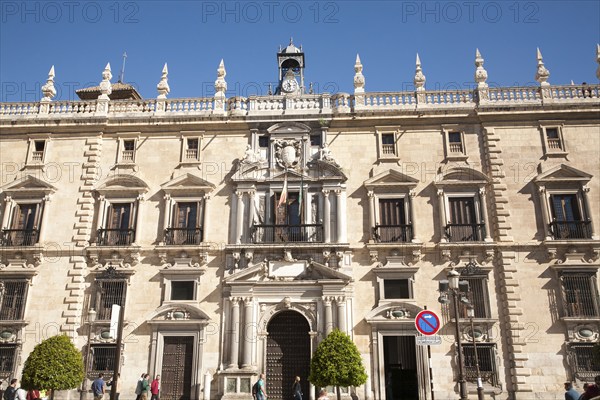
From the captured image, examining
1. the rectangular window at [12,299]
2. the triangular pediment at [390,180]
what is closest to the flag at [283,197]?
the triangular pediment at [390,180]

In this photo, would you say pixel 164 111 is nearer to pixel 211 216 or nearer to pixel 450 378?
pixel 211 216

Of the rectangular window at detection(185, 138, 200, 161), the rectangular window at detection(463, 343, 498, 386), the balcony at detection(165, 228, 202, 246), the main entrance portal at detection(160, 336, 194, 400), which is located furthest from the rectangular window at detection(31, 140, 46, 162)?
the rectangular window at detection(463, 343, 498, 386)

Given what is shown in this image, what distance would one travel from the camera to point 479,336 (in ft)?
66.8

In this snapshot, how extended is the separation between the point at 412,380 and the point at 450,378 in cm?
187

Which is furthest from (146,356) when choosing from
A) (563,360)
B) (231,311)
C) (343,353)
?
(563,360)

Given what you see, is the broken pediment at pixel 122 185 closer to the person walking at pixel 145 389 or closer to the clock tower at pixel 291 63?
the person walking at pixel 145 389

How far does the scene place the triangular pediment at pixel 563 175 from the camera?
2195cm

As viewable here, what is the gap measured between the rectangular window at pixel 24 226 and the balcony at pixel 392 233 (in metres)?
14.8

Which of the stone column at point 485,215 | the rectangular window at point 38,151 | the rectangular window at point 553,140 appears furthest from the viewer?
Result: the rectangular window at point 38,151

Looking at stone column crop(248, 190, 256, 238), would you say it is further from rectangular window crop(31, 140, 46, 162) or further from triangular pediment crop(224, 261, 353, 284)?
rectangular window crop(31, 140, 46, 162)

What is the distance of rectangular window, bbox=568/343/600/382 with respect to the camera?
19.5 m

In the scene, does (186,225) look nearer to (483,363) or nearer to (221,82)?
(221,82)

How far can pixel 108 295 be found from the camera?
21891mm

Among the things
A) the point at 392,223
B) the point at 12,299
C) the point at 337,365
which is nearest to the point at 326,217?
the point at 392,223
